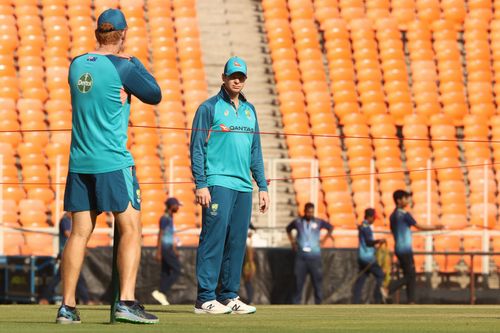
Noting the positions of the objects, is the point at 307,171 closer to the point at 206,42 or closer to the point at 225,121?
the point at 206,42

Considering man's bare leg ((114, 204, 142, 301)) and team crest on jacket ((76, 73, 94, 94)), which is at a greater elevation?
team crest on jacket ((76, 73, 94, 94))

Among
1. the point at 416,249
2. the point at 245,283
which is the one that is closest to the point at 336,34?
the point at 416,249

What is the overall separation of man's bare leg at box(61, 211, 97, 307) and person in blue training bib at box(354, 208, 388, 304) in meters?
11.2

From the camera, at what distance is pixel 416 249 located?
68.1ft

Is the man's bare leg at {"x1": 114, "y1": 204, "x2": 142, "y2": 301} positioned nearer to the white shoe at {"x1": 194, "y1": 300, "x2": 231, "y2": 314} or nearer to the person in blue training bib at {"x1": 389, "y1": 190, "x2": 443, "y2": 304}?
the white shoe at {"x1": 194, "y1": 300, "x2": 231, "y2": 314}

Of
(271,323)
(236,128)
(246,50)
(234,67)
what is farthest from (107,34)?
(246,50)

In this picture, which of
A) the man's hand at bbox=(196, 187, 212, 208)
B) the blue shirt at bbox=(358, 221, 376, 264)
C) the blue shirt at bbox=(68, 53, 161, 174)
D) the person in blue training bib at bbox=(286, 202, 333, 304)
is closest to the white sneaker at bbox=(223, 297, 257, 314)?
the man's hand at bbox=(196, 187, 212, 208)

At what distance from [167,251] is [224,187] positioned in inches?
330

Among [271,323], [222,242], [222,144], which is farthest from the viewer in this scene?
[222,144]

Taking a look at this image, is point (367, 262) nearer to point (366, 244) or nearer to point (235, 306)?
point (366, 244)

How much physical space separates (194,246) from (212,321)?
1054cm

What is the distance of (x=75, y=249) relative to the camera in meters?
8.36

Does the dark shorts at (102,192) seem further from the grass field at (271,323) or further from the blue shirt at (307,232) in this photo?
the blue shirt at (307,232)

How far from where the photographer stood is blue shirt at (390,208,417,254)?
18.5 m
